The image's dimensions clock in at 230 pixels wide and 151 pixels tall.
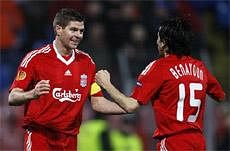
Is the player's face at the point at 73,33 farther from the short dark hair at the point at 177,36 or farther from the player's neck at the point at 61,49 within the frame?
the short dark hair at the point at 177,36

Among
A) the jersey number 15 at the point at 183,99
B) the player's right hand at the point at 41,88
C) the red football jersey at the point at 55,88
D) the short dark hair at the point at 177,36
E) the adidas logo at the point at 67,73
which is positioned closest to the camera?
the player's right hand at the point at 41,88

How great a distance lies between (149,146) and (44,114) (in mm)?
4842

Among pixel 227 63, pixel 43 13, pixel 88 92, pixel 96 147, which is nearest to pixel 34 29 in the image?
pixel 43 13

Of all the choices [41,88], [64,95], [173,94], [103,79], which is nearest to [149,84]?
[173,94]

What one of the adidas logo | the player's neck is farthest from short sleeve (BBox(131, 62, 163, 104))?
the player's neck

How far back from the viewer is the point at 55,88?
285 inches

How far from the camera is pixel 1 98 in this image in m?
11.6

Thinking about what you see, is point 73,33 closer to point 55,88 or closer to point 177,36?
point 55,88

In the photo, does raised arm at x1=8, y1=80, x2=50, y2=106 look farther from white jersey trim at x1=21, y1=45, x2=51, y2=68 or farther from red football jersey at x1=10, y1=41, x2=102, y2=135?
white jersey trim at x1=21, y1=45, x2=51, y2=68

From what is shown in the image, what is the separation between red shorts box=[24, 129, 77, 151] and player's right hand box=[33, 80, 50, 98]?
0.68 meters

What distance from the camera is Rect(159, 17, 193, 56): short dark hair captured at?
278 inches

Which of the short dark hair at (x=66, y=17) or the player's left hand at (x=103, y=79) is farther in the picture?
the short dark hair at (x=66, y=17)

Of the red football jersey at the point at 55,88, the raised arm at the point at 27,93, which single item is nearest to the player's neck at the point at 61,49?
the red football jersey at the point at 55,88

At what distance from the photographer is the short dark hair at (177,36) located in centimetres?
705
